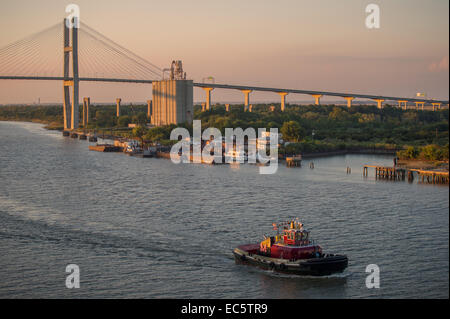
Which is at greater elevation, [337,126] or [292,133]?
[337,126]

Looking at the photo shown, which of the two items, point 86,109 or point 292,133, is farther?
point 86,109

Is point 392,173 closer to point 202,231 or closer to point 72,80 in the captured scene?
point 202,231

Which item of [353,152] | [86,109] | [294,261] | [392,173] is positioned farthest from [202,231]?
[86,109]

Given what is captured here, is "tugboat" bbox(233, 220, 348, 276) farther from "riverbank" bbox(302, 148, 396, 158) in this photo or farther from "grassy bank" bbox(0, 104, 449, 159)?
"riverbank" bbox(302, 148, 396, 158)

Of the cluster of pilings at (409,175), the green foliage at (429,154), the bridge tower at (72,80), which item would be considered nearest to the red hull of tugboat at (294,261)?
the cluster of pilings at (409,175)

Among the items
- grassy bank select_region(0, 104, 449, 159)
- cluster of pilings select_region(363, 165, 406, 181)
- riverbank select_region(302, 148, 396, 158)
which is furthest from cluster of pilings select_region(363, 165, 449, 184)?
riverbank select_region(302, 148, 396, 158)

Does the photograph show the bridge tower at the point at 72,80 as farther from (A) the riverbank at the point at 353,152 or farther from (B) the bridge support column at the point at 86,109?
(A) the riverbank at the point at 353,152
